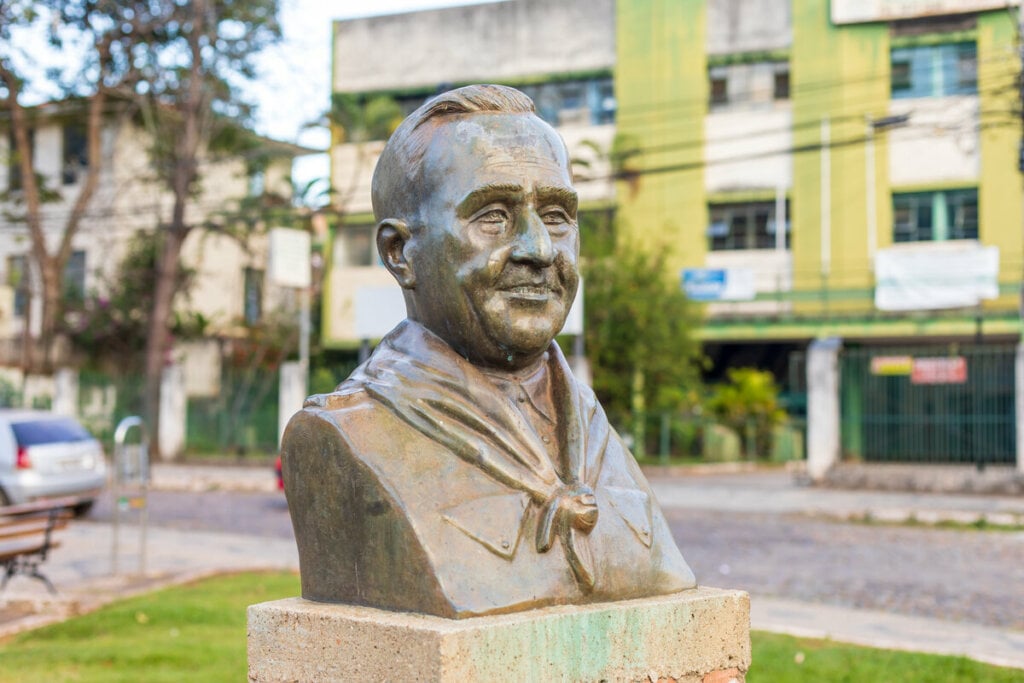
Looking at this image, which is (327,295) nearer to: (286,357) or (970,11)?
(286,357)

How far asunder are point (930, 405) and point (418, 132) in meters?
15.1

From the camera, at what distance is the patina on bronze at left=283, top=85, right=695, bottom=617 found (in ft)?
9.87

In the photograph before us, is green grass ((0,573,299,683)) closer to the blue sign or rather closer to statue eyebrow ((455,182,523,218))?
statue eyebrow ((455,182,523,218))

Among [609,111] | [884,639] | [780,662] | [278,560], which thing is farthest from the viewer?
[609,111]

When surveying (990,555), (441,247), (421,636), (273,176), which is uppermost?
(273,176)

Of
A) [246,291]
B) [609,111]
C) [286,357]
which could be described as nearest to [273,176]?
[246,291]

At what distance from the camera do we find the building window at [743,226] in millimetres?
25734

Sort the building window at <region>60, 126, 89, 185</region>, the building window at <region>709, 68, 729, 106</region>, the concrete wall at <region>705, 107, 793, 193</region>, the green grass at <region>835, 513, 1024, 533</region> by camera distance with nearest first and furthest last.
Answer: the green grass at <region>835, 513, 1024, 533</region>
the concrete wall at <region>705, 107, 793, 193</region>
the building window at <region>709, 68, 729, 106</region>
the building window at <region>60, 126, 89, 185</region>

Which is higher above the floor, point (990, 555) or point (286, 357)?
point (286, 357)

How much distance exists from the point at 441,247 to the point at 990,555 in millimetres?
9230

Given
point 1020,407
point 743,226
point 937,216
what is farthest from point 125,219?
point 1020,407

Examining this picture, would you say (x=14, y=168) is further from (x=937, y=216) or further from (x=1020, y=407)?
(x=1020, y=407)

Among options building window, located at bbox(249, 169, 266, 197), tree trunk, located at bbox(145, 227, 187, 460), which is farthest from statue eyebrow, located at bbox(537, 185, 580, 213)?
building window, located at bbox(249, 169, 266, 197)

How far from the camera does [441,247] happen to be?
317 centimetres
